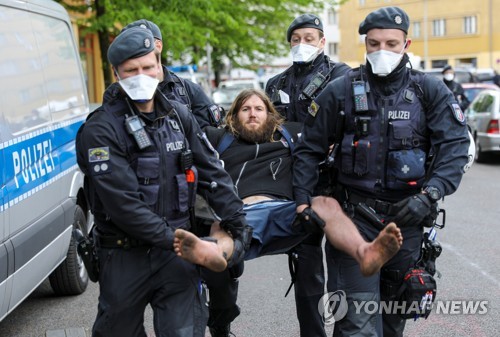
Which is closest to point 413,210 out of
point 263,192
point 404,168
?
point 404,168

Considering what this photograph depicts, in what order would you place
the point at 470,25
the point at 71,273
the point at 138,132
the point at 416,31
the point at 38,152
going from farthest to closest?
the point at 416,31, the point at 470,25, the point at 71,273, the point at 38,152, the point at 138,132

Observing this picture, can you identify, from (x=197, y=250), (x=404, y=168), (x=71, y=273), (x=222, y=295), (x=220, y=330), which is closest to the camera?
(x=197, y=250)

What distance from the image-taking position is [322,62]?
17.5ft

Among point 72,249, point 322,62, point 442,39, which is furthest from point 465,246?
point 442,39

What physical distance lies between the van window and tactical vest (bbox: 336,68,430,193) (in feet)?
6.96

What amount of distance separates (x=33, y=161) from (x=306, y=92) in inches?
73.3

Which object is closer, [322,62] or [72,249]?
[322,62]

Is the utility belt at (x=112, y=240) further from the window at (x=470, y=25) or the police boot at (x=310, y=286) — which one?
the window at (x=470, y=25)

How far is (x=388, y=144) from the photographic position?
397cm

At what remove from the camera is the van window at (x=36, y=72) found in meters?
4.76

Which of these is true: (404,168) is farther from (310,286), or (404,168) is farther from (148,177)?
(148,177)

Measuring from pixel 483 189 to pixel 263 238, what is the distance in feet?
28.8

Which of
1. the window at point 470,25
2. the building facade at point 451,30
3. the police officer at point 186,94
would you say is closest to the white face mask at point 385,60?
the police officer at point 186,94

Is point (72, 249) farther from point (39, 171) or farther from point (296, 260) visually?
point (296, 260)
